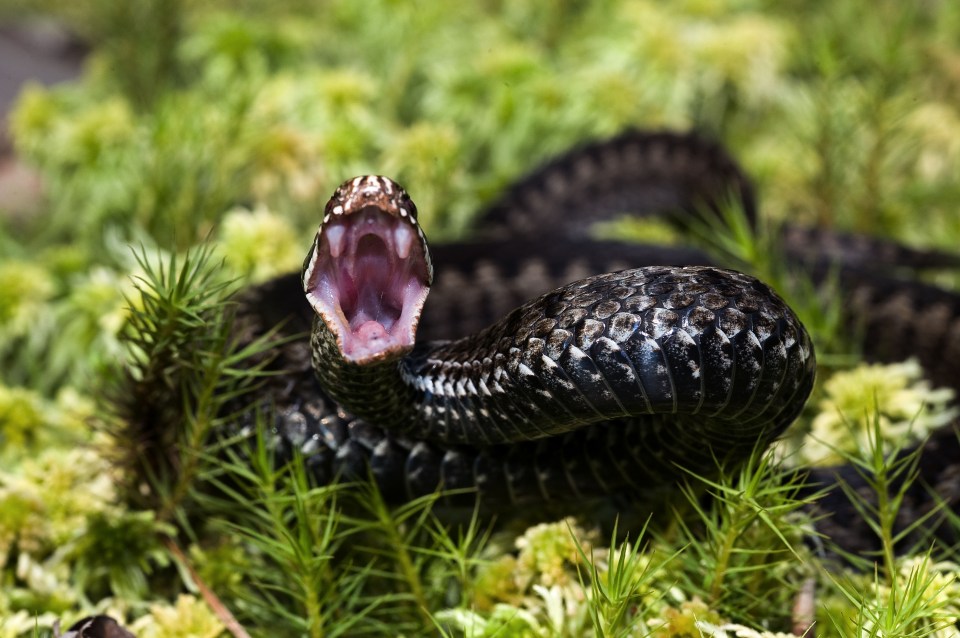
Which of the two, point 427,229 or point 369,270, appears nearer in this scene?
point 369,270

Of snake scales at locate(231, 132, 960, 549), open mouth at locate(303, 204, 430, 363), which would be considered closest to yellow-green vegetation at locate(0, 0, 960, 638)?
snake scales at locate(231, 132, 960, 549)

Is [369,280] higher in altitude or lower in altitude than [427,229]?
lower

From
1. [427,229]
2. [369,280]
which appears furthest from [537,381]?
[427,229]

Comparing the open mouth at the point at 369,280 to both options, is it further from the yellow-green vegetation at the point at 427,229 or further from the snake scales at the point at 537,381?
the yellow-green vegetation at the point at 427,229

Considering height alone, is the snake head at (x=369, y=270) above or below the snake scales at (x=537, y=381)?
above

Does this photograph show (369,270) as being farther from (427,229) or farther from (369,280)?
(427,229)

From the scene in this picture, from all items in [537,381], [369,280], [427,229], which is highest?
[427,229]

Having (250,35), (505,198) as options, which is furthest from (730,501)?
(250,35)

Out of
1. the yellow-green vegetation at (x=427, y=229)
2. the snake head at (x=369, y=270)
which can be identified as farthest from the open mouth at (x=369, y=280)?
the yellow-green vegetation at (x=427, y=229)

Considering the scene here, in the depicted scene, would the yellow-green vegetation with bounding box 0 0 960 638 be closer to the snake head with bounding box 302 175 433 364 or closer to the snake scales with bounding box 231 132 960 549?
the snake scales with bounding box 231 132 960 549
